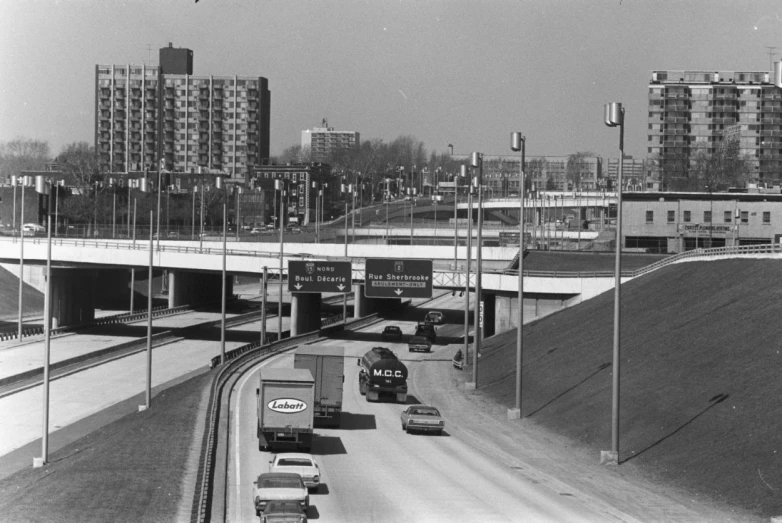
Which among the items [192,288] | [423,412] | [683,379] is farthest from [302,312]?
[683,379]

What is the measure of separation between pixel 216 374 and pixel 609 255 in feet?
169

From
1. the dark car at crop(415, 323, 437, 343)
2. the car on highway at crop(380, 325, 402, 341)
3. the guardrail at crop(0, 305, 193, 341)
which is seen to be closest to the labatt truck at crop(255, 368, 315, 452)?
the dark car at crop(415, 323, 437, 343)

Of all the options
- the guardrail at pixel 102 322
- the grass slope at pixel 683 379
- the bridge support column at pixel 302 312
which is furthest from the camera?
the guardrail at pixel 102 322

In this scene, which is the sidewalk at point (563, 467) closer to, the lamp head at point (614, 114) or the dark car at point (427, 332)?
the lamp head at point (614, 114)

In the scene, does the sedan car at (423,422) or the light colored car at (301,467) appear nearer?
the light colored car at (301,467)

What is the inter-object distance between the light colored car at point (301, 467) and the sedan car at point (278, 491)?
2664 millimetres

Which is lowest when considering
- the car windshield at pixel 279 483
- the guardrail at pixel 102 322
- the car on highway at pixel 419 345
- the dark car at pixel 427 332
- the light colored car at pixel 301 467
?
the guardrail at pixel 102 322

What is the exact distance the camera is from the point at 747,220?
392 feet

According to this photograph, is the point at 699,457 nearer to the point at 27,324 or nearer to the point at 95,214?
the point at 27,324

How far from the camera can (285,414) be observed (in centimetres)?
4044

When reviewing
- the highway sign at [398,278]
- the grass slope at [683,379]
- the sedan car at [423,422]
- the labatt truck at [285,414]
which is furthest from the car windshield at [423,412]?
the highway sign at [398,278]

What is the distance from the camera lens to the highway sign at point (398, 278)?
85500 millimetres

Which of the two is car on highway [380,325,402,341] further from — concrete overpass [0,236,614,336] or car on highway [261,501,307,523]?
car on highway [261,501,307,523]

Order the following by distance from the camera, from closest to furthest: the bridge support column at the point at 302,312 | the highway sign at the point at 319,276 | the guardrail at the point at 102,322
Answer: the highway sign at the point at 319,276 < the bridge support column at the point at 302,312 < the guardrail at the point at 102,322
